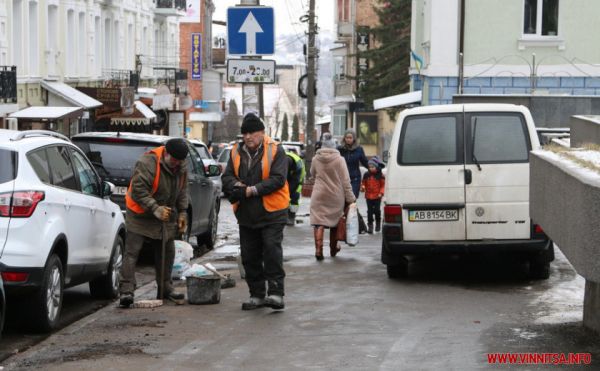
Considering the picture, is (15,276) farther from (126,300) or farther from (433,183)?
(433,183)

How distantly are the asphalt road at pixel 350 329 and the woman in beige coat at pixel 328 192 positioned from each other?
86.6 inches

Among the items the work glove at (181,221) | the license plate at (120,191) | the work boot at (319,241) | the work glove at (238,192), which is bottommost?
the work boot at (319,241)

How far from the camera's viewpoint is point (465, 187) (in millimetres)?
13047

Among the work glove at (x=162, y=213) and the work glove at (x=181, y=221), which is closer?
the work glove at (x=162, y=213)

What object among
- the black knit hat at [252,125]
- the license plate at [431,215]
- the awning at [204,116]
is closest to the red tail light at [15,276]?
the black knit hat at [252,125]

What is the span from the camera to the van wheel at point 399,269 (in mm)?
13594

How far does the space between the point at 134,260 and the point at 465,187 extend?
3575mm

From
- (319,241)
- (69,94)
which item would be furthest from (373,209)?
(69,94)

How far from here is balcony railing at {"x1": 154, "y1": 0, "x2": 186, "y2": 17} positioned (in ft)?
188

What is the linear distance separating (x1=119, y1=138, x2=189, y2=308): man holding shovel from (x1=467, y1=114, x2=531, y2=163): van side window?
317 centimetres

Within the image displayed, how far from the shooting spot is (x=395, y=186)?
1317cm

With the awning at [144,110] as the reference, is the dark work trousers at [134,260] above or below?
below

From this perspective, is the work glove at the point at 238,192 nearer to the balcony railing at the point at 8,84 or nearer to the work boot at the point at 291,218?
the work boot at the point at 291,218

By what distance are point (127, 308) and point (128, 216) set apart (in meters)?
0.92
